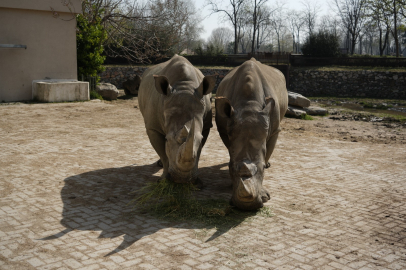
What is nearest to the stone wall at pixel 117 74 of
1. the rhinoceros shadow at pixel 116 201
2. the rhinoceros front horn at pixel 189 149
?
the rhinoceros shadow at pixel 116 201

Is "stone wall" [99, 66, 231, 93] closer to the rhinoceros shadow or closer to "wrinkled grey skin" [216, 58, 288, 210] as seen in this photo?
the rhinoceros shadow

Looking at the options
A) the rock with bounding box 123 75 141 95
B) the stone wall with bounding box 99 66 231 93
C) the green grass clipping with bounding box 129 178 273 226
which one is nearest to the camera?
the green grass clipping with bounding box 129 178 273 226

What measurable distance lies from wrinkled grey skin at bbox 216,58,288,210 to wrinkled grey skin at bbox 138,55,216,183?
335 mm

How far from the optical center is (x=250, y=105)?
253 inches

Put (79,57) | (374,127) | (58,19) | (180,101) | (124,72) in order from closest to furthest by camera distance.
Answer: (180,101), (374,127), (58,19), (79,57), (124,72)

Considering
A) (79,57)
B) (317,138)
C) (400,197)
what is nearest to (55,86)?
(79,57)

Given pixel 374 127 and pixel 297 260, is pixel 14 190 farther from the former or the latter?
pixel 374 127

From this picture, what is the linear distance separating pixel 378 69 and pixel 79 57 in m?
22.0

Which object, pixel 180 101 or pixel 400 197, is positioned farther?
pixel 400 197

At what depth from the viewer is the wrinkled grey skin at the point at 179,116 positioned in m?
5.55

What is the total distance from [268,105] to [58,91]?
47.0ft

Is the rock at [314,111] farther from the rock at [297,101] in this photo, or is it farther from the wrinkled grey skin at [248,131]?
the wrinkled grey skin at [248,131]

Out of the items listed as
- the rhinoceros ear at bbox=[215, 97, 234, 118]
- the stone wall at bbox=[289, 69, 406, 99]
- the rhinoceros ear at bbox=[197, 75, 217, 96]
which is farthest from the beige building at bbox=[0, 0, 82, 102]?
the stone wall at bbox=[289, 69, 406, 99]

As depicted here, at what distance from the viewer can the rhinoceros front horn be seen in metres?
5.27
